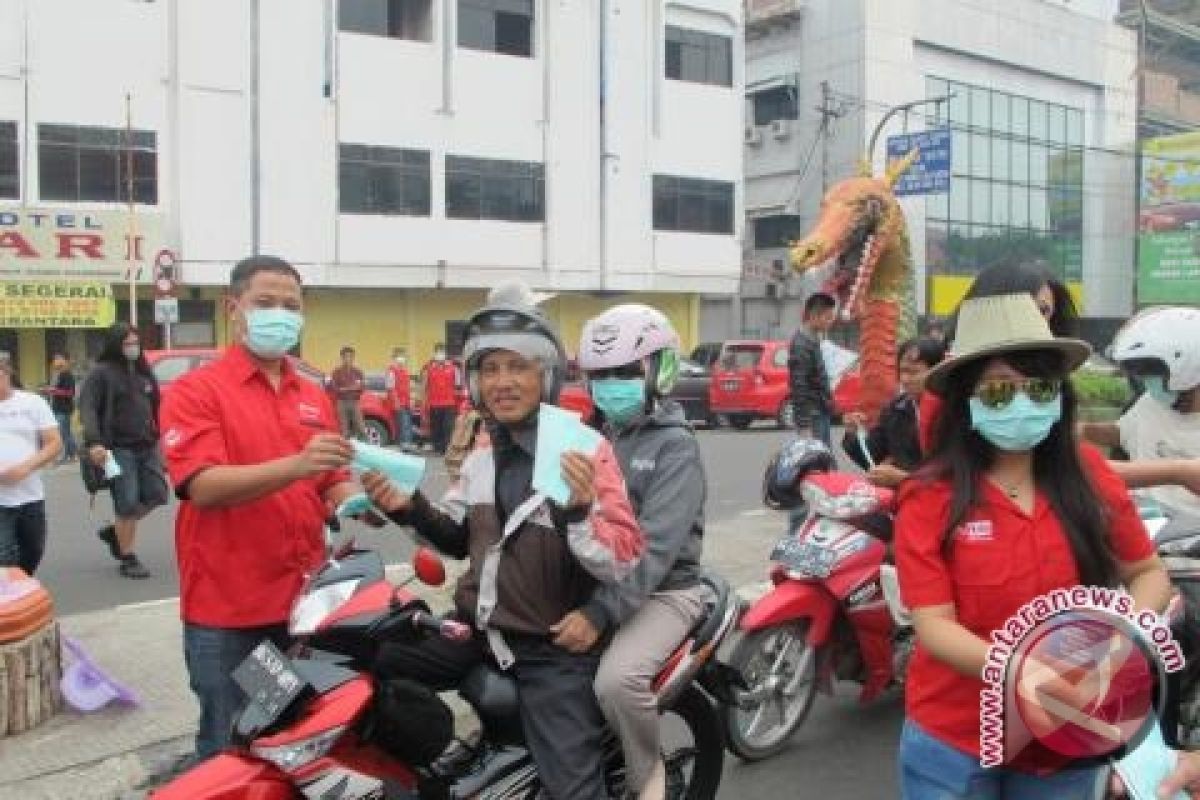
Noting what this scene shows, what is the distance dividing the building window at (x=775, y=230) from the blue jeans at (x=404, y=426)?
25984 mm

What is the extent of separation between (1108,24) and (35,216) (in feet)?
144

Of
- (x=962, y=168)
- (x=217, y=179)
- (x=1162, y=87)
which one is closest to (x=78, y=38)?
(x=217, y=179)

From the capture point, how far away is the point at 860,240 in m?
6.88

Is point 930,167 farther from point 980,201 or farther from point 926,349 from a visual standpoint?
point 980,201

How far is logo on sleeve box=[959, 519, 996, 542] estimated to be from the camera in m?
2.36

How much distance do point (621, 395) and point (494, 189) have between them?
87.0 ft

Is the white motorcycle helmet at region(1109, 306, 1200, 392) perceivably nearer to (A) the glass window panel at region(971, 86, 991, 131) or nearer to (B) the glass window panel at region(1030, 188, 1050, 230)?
(A) the glass window panel at region(971, 86, 991, 131)

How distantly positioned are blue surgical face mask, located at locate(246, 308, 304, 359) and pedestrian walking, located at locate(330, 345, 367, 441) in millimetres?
13949

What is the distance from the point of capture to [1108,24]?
5003 centimetres

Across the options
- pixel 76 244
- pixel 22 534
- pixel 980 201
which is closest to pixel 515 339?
pixel 22 534

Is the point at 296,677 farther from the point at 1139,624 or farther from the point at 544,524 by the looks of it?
the point at 1139,624

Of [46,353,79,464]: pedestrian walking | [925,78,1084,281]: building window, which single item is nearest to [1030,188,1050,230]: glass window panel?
[925,78,1084,281]: building window

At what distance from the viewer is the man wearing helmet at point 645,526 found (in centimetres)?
323

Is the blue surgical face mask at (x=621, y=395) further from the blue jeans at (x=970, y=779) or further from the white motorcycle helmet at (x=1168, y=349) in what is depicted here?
the white motorcycle helmet at (x=1168, y=349)
